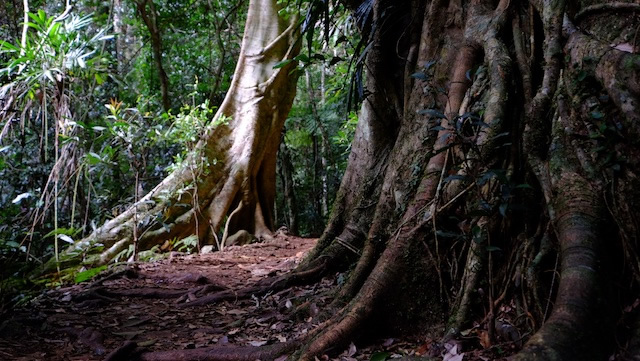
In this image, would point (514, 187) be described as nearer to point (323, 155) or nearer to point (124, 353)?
point (124, 353)

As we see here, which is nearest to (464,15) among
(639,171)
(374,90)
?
(374,90)

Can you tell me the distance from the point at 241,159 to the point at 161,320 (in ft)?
13.4

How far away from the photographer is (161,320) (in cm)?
367

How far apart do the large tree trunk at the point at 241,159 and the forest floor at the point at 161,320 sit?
5.36 ft

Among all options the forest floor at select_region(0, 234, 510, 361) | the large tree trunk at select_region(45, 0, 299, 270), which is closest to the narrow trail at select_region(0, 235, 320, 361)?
the forest floor at select_region(0, 234, 510, 361)

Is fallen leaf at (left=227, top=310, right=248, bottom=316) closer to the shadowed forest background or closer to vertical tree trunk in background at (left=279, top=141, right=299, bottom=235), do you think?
the shadowed forest background

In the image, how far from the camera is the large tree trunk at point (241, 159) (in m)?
6.68

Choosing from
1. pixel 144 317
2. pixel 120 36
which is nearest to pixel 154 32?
pixel 120 36

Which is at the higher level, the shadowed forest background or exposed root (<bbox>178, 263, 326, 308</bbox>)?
the shadowed forest background

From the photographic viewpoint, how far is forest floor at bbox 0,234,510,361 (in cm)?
287

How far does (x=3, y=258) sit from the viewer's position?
3869mm

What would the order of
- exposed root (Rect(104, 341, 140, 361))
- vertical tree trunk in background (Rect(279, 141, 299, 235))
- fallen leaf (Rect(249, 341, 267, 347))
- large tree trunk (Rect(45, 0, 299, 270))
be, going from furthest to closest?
vertical tree trunk in background (Rect(279, 141, 299, 235)) < large tree trunk (Rect(45, 0, 299, 270)) < fallen leaf (Rect(249, 341, 267, 347)) < exposed root (Rect(104, 341, 140, 361))

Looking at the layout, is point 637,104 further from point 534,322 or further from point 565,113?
point 534,322

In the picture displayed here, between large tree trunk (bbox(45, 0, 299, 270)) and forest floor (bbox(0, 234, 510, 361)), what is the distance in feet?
5.36
